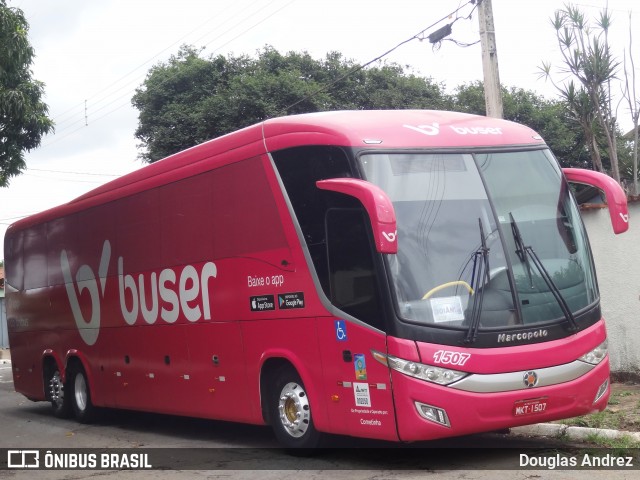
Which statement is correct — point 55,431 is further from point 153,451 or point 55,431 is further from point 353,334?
point 353,334

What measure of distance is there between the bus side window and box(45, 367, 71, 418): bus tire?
8.24 meters

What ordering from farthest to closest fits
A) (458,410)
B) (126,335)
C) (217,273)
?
(126,335), (217,273), (458,410)

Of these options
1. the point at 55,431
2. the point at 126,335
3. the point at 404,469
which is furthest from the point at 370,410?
the point at 55,431

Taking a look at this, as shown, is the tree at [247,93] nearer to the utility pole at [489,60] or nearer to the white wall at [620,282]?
the utility pole at [489,60]

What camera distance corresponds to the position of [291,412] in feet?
30.7

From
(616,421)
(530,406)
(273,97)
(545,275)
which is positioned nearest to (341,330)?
(530,406)

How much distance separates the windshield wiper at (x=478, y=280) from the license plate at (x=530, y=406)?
28.9 inches

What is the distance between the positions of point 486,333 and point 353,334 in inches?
50.0

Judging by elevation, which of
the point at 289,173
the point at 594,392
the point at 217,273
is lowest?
the point at 594,392

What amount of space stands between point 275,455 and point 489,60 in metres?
7.58

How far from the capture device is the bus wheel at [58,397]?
15.2 metres

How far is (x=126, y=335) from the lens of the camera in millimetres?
13102

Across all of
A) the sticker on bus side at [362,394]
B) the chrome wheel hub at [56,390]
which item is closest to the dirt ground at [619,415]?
the sticker on bus side at [362,394]

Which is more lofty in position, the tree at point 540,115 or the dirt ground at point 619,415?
the tree at point 540,115
